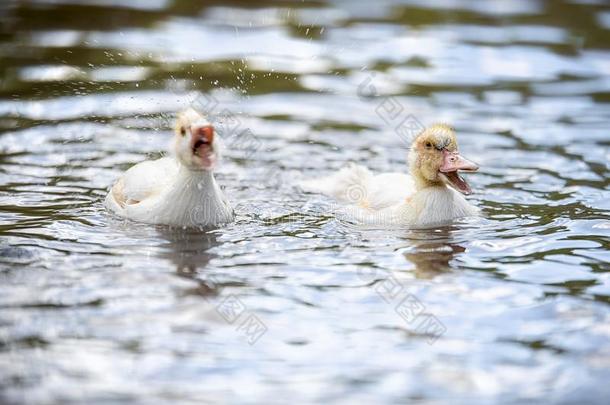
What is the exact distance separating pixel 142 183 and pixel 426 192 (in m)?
2.69

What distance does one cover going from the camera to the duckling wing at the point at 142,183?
946 centimetres

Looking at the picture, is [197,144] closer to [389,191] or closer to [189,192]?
[189,192]

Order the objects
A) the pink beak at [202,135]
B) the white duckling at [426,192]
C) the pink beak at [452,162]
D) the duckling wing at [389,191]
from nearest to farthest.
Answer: the pink beak at [202,135] → the pink beak at [452,162] → the white duckling at [426,192] → the duckling wing at [389,191]

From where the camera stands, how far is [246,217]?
952 cm

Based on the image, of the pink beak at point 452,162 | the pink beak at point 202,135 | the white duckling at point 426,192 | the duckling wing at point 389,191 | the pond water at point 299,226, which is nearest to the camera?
the pond water at point 299,226

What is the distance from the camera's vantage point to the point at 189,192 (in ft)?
29.3

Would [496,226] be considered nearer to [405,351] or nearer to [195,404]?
[405,351]

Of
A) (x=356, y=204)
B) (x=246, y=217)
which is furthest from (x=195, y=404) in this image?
(x=356, y=204)

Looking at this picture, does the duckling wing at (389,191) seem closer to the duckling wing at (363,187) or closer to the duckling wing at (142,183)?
the duckling wing at (363,187)

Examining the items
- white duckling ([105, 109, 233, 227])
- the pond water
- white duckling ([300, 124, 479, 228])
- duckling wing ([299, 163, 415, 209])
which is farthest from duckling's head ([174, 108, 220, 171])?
duckling wing ([299, 163, 415, 209])

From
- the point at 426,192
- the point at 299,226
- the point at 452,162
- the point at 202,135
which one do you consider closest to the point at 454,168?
the point at 452,162

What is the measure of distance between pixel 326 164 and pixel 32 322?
527 cm

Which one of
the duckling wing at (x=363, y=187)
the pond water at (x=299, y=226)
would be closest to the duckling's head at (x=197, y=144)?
the pond water at (x=299, y=226)

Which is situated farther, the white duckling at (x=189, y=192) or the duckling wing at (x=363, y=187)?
the duckling wing at (x=363, y=187)
